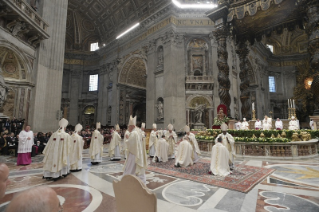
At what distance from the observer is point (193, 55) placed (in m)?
19.6

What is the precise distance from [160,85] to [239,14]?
1137 centimetres

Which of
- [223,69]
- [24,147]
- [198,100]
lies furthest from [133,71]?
[24,147]

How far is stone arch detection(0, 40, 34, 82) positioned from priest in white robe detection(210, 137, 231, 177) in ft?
39.1

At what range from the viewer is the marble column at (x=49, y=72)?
11.8 metres

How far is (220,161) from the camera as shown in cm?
542

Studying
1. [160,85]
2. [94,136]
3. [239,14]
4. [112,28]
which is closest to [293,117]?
[239,14]

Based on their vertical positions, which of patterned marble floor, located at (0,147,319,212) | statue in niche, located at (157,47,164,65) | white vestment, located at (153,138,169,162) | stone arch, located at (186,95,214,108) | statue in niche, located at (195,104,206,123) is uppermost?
statue in niche, located at (157,47,164,65)

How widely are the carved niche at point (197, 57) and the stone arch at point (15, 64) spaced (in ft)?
46.4

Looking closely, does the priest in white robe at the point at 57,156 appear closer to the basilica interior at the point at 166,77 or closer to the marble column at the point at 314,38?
the basilica interior at the point at 166,77

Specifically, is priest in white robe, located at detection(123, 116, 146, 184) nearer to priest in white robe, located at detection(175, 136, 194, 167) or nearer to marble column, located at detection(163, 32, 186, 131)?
priest in white robe, located at detection(175, 136, 194, 167)

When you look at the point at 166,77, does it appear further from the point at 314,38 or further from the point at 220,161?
the point at 220,161

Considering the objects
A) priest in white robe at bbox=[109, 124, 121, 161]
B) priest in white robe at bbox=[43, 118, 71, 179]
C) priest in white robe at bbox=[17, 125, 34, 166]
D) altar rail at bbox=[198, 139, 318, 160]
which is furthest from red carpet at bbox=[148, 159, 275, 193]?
priest in white robe at bbox=[17, 125, 34, 166]

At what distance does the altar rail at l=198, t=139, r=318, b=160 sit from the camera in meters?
7.42

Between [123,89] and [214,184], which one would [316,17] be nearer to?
[214,184]
